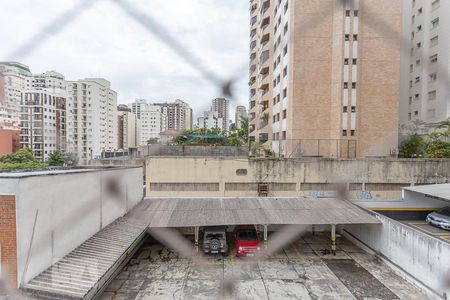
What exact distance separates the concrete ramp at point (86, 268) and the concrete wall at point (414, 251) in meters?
6.16

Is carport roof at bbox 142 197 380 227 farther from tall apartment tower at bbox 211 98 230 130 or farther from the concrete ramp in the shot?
tall apartment tower at bbox 211 98 230 130

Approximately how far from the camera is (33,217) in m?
3.81

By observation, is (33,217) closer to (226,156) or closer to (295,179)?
(226,156)

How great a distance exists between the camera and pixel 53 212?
4242mm

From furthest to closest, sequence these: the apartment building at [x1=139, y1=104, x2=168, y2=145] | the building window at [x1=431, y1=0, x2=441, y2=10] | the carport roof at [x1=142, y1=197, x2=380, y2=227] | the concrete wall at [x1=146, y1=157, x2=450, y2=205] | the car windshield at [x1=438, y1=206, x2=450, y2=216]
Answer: the concrete wall at [x1=146, y1=157, x2=450, y2=205] → the car windshield at [x1=438, y1=206, x2=450, y2=216] → the carport roof at [x1=142, y1=197, x2=380, y2=227] → the building window at [x1=431, y1=0, x2=441, y2=10] → the apartment building at [x1=139, y1=104, x2=168, y2=145]

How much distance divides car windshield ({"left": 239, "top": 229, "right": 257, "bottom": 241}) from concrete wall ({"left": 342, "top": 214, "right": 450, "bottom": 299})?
3.37 meters

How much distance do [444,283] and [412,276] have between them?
0.95 m

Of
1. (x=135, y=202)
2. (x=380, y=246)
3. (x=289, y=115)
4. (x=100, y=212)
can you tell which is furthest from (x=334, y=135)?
(x=100, y=212)

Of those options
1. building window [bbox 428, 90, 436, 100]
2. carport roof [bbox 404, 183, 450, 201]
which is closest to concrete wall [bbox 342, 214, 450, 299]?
carport roof [bbox 404, 183, 450, 201]

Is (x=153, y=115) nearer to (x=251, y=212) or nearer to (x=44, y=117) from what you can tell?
(x=44, y=117)

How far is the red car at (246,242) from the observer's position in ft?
23.5

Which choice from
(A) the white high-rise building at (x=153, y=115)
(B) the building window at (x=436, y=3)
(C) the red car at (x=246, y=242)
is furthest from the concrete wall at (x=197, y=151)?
(B) the building window at (x=436, y=3)

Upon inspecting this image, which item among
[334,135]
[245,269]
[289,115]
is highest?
[289,115]

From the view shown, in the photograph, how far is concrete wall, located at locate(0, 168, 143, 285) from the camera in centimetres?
364
